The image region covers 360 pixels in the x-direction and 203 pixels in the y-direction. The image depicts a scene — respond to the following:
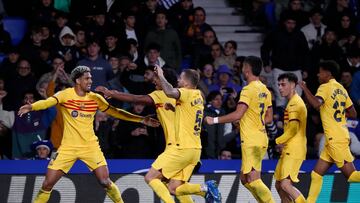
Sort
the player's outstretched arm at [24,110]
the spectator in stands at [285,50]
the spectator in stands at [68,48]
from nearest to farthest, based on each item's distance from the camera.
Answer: the player's outstretched arm at [24,110]
the spectator in stands at [68,48]
the spectator in stands at [285,50]

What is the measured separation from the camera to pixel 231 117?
16.6m

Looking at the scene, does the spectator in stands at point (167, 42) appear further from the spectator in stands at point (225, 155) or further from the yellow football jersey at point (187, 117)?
the yellow football jersey at point (187, 117)

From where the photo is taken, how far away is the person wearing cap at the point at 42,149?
63.5 feet

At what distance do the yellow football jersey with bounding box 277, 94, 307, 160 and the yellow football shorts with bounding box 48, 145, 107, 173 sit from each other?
8.77 ft

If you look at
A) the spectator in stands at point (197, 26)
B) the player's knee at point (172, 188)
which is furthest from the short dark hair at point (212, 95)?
the player's knee at point (172, 188)

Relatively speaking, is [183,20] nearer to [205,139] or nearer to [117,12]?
[117,12]

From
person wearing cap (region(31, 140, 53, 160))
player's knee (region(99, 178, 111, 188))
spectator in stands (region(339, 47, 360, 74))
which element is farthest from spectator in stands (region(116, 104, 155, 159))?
spectator in stands (region(339, 47, 360, 74))

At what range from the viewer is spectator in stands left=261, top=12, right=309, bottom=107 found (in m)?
22.9

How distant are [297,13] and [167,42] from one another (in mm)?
2828

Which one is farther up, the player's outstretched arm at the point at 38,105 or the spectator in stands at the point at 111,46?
the spectator in stands at the point at 111,46

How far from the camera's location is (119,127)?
20.1m

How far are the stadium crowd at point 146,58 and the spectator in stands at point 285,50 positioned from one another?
0.06 ft

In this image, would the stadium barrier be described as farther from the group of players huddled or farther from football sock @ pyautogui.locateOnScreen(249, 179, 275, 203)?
football sock @ pyautogui.locateOnScreen(249, 179, 275, 203)

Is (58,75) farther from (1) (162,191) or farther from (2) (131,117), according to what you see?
(1) (162,191)
